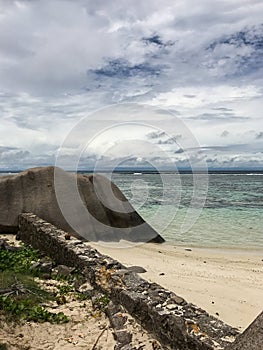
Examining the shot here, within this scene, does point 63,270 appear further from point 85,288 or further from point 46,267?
point 85,288

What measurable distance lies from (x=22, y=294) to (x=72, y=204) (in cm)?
746

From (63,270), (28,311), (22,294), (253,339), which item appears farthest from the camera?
(63,270)

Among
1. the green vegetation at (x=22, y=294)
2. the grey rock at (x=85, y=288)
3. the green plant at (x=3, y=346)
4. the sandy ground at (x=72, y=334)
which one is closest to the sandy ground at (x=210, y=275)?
the grey rock at (x=85, y=288)

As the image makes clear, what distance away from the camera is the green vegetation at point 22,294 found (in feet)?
19.9

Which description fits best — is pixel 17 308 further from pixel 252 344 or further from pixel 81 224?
pixel 81 224

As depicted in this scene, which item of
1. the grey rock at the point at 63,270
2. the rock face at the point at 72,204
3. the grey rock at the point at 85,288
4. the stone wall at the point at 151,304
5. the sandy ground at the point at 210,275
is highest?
the rock face at the point at 72,204

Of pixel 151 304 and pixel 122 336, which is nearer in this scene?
pixel 122 336

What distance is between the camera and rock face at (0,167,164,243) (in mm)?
13594

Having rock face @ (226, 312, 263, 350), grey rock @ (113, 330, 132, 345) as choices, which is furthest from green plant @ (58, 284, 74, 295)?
rock face @ (226, 312, 263, 350)

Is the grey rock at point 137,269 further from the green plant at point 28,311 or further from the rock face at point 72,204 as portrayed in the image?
the green plant at point 28,311

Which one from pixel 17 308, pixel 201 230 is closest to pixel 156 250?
pixel 201 230

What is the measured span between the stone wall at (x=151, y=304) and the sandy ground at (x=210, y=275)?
169 centimetres

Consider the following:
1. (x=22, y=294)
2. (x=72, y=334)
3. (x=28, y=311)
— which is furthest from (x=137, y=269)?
(x=72, y=334)

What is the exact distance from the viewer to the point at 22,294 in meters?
6.79
